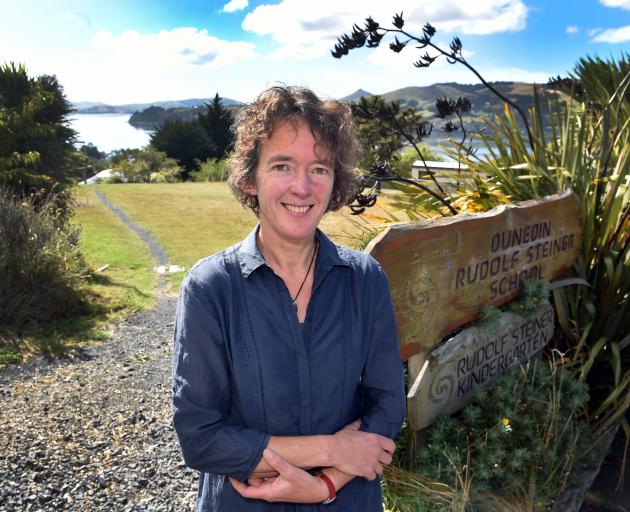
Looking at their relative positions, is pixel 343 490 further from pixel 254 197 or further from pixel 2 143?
pixel 2 143

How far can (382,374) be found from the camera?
1.75 meters

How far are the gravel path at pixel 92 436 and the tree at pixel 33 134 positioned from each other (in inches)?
187

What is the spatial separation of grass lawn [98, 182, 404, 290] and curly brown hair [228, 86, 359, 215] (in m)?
7.69

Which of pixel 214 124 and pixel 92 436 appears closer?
pixel 92 436

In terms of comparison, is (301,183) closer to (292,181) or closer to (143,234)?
(292,181)

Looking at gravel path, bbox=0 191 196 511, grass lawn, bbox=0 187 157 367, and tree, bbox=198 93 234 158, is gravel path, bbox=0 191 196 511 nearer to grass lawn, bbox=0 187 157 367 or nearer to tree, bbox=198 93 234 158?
grass lawn, bbox=0 187 157 367

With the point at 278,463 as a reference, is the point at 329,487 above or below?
below

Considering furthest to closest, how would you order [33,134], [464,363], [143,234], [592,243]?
[143,234] → [33,134] → [592,243] → [464,363]

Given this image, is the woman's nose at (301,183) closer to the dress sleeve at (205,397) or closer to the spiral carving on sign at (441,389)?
the dress sleeve at (205,397)

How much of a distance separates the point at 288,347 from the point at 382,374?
13.0 inches

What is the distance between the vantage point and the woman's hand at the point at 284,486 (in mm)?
1541

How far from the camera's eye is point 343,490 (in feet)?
5.60

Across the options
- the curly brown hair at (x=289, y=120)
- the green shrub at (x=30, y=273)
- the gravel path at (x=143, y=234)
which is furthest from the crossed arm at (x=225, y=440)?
the gravel path at (x=143, y=234)

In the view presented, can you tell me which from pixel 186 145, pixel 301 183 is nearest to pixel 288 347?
pixel 301 183
